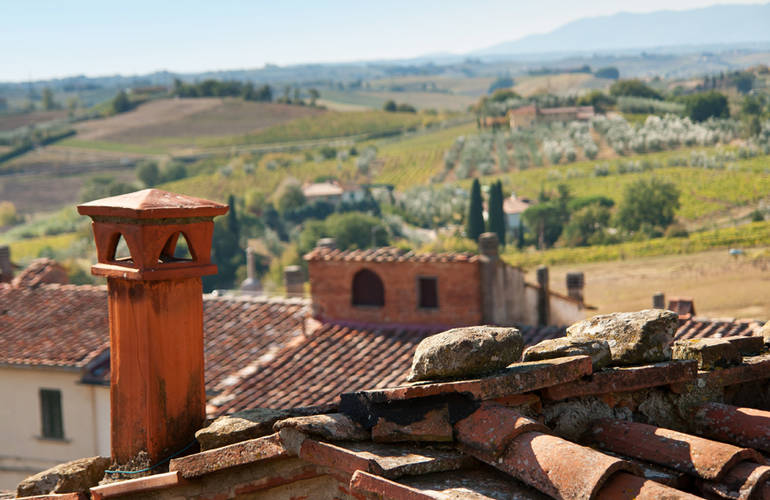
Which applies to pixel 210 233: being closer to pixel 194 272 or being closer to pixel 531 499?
pixel 194 272

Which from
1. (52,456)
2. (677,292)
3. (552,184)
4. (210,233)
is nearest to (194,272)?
(210,233)

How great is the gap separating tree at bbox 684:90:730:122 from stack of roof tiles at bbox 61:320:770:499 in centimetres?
4362

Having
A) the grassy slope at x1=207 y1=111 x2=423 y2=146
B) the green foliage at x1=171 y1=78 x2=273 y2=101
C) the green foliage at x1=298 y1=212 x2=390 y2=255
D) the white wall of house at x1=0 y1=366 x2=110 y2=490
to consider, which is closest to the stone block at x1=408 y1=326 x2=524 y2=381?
the white wall of house at x1=0 y1=366 x2=110 y2=490

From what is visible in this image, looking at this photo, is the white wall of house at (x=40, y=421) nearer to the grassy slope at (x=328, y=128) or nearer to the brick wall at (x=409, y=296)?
the brick wall at (x=409, y=296)

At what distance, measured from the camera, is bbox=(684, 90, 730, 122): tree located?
45406 millimetres

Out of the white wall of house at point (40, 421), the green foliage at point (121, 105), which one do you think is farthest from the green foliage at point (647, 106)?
the green foliage at point (121, 105)

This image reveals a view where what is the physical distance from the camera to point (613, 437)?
3.63 m

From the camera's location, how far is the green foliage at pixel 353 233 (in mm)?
66400

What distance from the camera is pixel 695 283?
96.0ft

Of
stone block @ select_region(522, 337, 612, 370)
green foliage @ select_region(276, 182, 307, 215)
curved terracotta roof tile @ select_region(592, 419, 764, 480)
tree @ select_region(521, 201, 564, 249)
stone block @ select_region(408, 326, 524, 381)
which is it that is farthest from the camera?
green foliage @ select_region(276, 182, 307, 215)

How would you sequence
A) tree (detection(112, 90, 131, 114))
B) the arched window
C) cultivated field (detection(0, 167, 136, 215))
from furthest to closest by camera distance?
tree (detection(112, 90, 131, 114))
cultivated field (detection(0, 167, 136, 215))
the arched window

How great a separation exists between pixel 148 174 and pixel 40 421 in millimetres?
90651

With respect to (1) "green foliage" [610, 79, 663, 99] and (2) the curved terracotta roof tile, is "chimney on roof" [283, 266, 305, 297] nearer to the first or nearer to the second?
(2) the curved terracotta roof tile

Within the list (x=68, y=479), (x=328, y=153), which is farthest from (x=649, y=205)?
(x=328, y=153)
